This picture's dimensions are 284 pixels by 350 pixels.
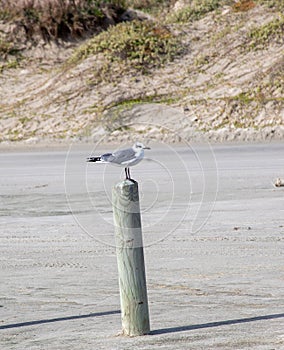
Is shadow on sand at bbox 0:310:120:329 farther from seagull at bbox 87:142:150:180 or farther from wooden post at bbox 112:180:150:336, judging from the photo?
seagull at bbox 87:142:150:180

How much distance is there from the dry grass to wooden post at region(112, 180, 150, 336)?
28593 millimetres

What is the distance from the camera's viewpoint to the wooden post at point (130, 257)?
6.39 metres

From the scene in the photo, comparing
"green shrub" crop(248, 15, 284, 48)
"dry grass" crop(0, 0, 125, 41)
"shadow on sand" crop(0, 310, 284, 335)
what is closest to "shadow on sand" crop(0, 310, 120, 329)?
"shadow on sand" crop(0, 310, 284, 335)

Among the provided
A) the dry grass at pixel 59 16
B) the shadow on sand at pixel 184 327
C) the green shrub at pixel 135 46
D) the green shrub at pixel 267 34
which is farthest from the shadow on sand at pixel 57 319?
the dry grass at pixel 59 16

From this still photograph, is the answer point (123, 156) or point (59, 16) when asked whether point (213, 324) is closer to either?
point (123, 156)

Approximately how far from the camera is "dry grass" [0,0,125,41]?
34.7 meters

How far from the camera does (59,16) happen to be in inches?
1373

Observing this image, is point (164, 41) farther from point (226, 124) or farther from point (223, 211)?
point (223, 211)

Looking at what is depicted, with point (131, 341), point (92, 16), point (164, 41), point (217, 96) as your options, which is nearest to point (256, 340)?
point (131, 341)

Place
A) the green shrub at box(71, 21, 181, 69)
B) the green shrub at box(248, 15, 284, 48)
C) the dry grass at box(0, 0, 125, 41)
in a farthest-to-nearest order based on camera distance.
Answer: the dry grass at box(0, 0, 125, 41) → the green shrub at box(71, 21, 181, 69) → the green shrub at box(248, 15, 284, 48)

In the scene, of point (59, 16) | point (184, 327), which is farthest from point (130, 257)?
point (59, 16)

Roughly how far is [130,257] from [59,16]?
29.2m

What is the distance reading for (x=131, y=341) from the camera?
6.56 meters

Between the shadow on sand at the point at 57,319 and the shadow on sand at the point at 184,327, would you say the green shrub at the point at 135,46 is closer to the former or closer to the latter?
the shadow on sand at the point at 57,319
